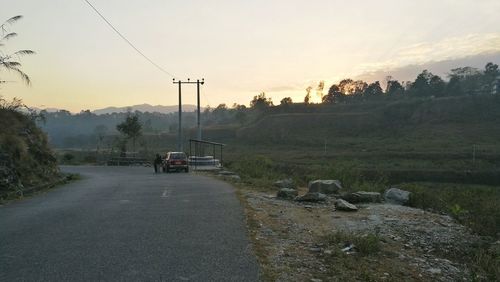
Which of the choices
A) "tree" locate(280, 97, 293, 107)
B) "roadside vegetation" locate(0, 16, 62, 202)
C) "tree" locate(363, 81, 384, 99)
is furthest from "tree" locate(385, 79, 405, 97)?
"roadside vegetation" locate(0, 16, 62, 202)

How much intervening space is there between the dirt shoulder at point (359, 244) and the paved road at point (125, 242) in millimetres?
539

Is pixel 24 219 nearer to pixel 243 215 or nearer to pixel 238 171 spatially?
pixel 243 215

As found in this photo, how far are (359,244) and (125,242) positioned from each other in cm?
415

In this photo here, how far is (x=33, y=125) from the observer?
26.1 m

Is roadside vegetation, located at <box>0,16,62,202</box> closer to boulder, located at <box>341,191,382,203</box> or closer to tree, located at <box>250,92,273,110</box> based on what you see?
boulder, located at <box>341,191,382,203</box>

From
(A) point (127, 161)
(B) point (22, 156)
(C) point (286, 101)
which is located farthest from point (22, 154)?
(C) point (286, 101)

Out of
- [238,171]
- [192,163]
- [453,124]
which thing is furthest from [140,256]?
[453,124]

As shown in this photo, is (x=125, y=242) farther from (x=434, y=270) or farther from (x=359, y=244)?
(x=434, y=270)

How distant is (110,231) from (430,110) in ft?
389

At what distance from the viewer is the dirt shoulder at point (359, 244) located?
7.30 m

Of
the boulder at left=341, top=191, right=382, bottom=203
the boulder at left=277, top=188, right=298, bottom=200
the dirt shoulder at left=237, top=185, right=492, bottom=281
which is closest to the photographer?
the dirt shoulder at left=237, top=185, right=492, bottom=281

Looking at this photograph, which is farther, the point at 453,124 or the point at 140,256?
the point at 453,124

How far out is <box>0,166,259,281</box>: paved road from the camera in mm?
6523

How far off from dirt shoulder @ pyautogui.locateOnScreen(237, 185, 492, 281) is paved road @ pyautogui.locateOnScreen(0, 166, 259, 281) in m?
0.54
